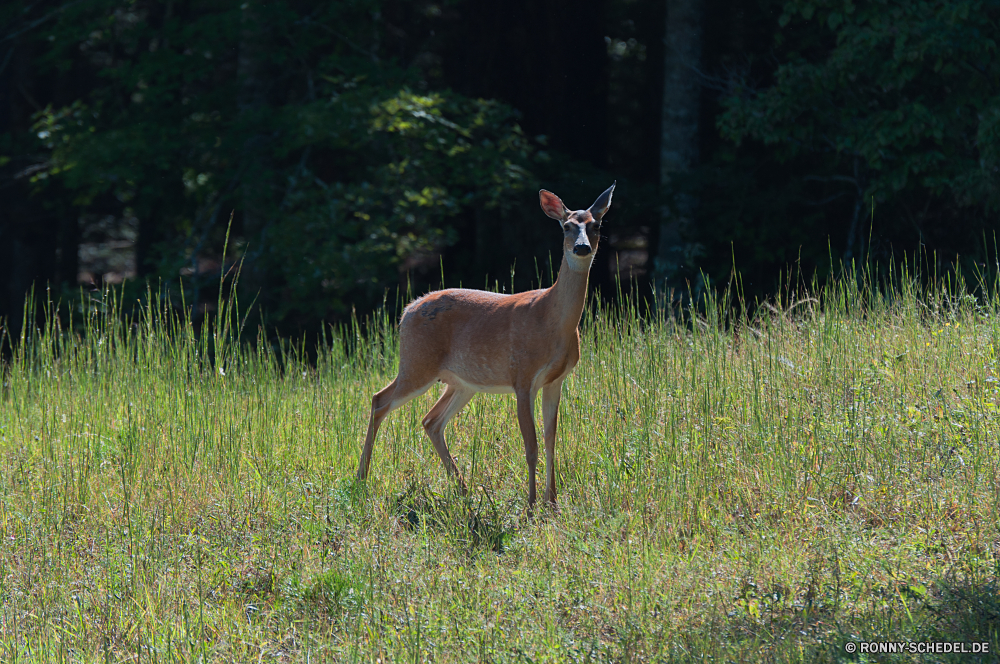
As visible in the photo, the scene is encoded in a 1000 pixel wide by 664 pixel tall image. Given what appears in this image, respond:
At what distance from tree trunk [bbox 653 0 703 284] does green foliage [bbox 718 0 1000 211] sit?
877mm

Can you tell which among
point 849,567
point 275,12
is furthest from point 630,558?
point 275,12

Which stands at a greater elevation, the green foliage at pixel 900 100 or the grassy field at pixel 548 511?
the green foliage at pixel 900 100

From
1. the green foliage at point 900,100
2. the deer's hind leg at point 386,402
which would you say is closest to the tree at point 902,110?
the green foliage at point 900,100

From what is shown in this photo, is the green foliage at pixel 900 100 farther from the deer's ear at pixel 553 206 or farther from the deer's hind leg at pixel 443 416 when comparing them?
the deer's hind leg at pixel 443 416

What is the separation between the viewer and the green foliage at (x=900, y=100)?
9.72 metres

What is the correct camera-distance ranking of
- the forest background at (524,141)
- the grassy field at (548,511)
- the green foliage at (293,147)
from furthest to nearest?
the green foliage at (293,147)
the forest background at (524,141)
the grassy field at (548,511)

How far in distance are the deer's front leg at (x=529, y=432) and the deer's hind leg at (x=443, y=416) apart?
0.56 metres

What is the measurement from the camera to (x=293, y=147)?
39.2ft

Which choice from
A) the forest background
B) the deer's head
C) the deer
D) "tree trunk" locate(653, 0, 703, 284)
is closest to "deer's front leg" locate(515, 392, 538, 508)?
the deer

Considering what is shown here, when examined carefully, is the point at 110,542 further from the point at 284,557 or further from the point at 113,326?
the point at 113,326

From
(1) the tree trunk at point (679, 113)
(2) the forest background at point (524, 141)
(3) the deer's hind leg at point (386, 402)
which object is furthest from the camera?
(1) the tree trunk at point (679, 113)

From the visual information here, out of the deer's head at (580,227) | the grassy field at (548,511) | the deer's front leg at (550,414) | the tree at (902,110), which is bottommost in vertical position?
the grassy field at (548,511)

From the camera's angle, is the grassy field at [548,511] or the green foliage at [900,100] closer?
the grassy field at [548,511]

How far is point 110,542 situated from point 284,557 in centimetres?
98
